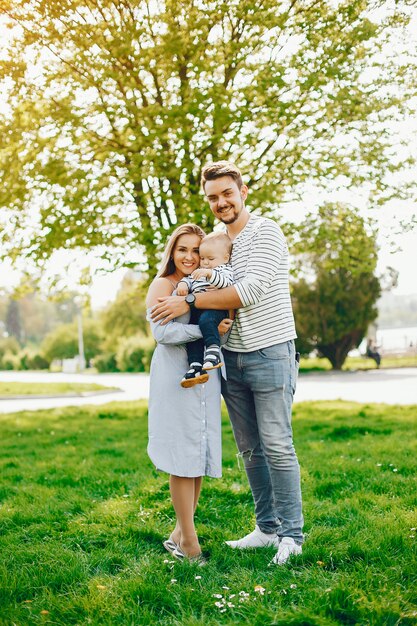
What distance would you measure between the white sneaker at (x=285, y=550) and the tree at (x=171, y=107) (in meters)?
6.71

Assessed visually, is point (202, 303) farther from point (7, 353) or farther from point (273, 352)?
point (7, 353)

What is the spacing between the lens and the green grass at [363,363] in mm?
28505

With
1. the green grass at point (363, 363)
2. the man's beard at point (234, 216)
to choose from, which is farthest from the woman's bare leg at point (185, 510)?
the green grass at point (363, 363)

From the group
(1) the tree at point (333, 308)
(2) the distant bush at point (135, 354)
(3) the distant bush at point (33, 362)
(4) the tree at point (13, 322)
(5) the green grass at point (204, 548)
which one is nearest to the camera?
(5) the green grass at point (204, 548)

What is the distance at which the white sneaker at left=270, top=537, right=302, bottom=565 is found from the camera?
11.7 feet

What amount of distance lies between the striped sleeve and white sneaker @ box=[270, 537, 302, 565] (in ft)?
4.44

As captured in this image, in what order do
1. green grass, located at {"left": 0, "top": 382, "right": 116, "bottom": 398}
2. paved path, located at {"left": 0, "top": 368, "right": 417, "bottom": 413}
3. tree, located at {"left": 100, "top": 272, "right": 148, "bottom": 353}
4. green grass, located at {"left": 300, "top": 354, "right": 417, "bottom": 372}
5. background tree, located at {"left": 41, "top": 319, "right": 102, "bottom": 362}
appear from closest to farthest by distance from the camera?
paved path, located at {"left": 0, "top": 368, "right": 417, "bottom": 413}, green grass, located at {"left": 0, "top": 382, "right": 116, "bottom": 398}, green grass, located at {"left": 300, "top": 354, "right": 417, "bottom": 372}, tree, located at {"left": 100, "top": 272, "right": 148, "bottom": 353}, background tree, located at {"left": 41, "top": 319, "right": 102, "bottom": 362}

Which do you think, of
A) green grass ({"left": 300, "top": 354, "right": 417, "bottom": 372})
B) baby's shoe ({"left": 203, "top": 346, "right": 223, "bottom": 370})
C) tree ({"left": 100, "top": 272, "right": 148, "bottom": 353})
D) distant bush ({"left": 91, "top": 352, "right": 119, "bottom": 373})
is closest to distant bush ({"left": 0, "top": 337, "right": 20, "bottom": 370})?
tree ({"left": 100, "top": 272, "right": 148, "bottom": 353})

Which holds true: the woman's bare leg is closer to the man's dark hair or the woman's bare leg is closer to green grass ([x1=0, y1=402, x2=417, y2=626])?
green grass ([x1=0, y1=402, x2=417, y2=626])

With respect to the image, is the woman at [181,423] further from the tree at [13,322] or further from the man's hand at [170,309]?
the tree at [13,322]

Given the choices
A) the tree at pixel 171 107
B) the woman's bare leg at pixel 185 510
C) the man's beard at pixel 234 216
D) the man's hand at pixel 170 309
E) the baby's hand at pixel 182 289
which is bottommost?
the woman's bare leg at pixel 185 510

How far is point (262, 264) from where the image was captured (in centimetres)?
364

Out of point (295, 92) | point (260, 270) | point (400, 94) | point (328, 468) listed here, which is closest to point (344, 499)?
point (328, 468)

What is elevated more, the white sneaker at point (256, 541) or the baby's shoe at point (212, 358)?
the baby's shoe at point (212, 358)
